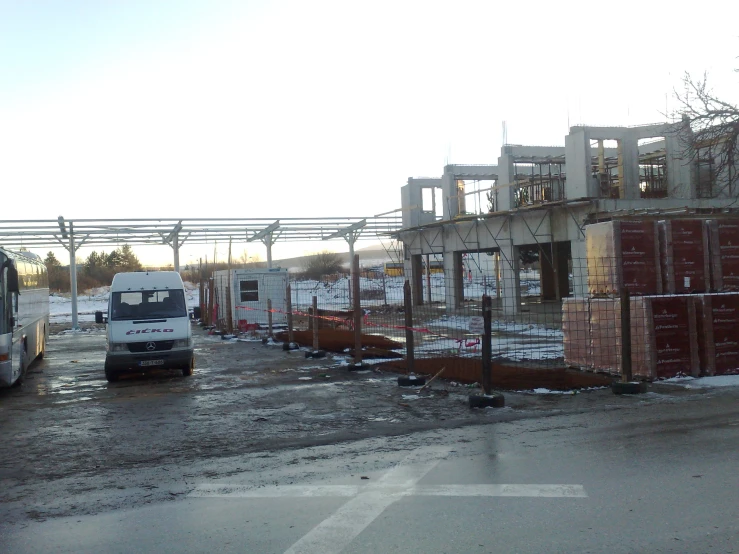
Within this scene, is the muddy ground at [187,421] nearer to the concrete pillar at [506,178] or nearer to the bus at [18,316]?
the bus at [18,316]

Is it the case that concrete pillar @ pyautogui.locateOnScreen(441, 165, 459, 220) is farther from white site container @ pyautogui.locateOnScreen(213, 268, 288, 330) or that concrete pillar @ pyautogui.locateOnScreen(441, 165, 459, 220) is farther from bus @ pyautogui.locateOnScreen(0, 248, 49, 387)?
bus @ pyautogui.locateOnScreen(0, 248, 49, 387)

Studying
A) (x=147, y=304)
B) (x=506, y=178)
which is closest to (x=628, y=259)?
(x=147, y=304)

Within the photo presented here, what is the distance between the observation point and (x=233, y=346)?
912 inches

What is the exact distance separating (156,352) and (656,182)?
25745 mm

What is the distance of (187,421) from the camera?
33.7 feet

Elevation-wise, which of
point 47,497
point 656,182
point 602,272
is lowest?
point 47,497

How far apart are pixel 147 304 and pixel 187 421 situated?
20.8 feet

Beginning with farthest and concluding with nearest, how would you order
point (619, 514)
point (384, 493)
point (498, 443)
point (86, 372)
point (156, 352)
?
point (86, 372)
point (156, 352)
point (498, 443)
point (384, 493)
point (619, 514)

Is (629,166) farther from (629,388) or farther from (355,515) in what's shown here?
(355,515)

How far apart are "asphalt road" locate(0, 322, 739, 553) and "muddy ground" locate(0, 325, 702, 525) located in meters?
0.04

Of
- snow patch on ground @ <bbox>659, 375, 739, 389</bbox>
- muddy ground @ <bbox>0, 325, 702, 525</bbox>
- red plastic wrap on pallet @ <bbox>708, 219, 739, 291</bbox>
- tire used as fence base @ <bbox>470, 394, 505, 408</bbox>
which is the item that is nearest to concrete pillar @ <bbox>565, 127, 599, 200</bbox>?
red plastic wrap on pallet @ <bbox>708, 219, 739, 291</bbox>

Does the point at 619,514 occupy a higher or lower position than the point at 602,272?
lower

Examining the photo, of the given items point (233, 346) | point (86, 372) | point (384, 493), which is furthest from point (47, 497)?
point (233, 346)

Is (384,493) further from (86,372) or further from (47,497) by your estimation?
(86,372)
